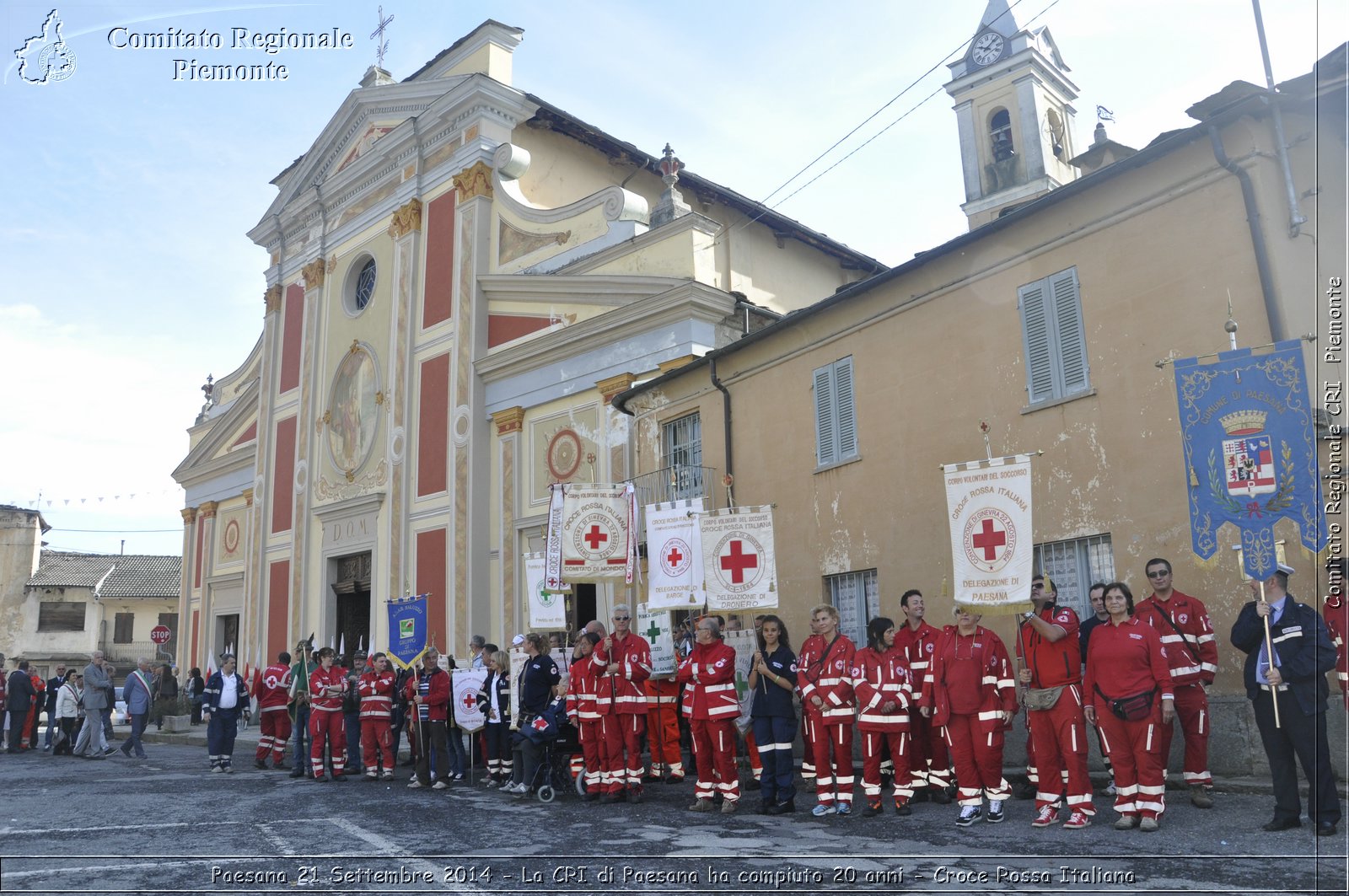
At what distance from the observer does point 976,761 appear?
8.42 metres

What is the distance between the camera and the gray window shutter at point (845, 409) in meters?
13.3

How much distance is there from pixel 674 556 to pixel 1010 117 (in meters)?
21.5

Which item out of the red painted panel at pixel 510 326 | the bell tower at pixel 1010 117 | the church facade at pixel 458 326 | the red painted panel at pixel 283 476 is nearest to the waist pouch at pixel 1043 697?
the church facade at pixel 458 326

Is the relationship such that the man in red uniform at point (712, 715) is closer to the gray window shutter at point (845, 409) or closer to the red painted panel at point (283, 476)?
the gray window shutter at point (845, 409)

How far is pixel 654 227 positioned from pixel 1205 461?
44.8 ft

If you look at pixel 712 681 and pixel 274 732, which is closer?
pixel 712 681

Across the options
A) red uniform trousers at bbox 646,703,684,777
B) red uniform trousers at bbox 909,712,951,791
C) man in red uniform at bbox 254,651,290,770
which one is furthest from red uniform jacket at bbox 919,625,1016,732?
man in red uniform at bbox 254,651,290,770

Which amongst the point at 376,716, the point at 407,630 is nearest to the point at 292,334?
the point at 407,630

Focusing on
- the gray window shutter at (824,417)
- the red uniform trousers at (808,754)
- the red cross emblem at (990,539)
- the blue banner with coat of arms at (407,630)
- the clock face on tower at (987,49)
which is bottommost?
the red uniform trousers at (808,754)

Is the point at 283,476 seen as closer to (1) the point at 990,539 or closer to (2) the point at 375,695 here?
(2) the point at 375,695

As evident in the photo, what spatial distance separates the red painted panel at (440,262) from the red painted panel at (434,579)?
196 inches

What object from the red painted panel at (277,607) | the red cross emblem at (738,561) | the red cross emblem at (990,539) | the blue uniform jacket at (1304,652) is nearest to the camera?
the blue uniform jacket at (1304,652)

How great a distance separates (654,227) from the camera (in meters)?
19.9

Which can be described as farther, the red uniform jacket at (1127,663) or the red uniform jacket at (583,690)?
the red uniform jacket at (583,690)
